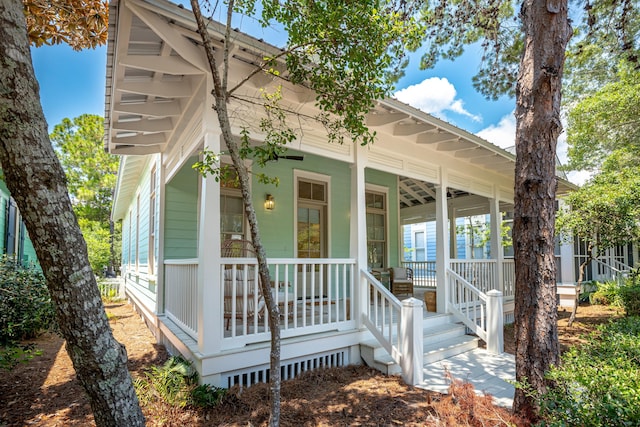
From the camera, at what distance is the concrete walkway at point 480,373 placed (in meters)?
3.96

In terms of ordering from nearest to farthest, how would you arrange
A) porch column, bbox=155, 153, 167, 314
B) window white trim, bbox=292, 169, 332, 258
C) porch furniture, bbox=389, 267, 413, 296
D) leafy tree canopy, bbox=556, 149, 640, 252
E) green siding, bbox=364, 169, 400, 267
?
porch column, bbox=155, 153, 167, 314
window white trim, bbox=292, 169, 332, 258
porch furniture, bbox=389, 267, 413, 296
leafy tree canopy, bbox=556, 149, 640, 252
green siding, bbox=364, 169, 400, 267

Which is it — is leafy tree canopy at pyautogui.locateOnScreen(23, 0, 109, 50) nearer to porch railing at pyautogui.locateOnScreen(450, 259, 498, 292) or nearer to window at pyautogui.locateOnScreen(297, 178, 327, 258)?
window at pyautogui.locateOnScreen(297, 178, 327, 258)

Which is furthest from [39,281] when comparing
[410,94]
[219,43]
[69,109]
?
[69,109]

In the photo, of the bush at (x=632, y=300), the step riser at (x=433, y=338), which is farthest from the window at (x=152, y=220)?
the bush at (x=632, y=300)

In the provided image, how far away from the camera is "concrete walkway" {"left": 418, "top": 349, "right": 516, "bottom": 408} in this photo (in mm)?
3956

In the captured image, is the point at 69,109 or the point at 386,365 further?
the point at 69,109

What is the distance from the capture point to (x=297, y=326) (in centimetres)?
447

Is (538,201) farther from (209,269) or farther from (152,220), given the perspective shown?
(152,220)

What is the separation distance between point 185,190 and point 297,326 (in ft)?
10.4

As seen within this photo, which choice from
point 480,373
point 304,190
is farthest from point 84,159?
point 480,373

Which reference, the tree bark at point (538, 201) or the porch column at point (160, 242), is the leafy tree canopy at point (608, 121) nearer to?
the tree bark at point (538, 201)

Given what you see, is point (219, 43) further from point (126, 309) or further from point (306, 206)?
point (126, 309)

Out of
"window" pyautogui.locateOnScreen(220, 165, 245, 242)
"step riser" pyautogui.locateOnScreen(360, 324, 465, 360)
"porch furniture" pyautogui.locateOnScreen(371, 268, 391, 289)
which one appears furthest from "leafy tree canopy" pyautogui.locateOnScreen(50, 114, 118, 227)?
"step riser" pyautogui.locateOnScreen(360, 324, 465, 360)

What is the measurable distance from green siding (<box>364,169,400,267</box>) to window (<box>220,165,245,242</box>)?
311cm
